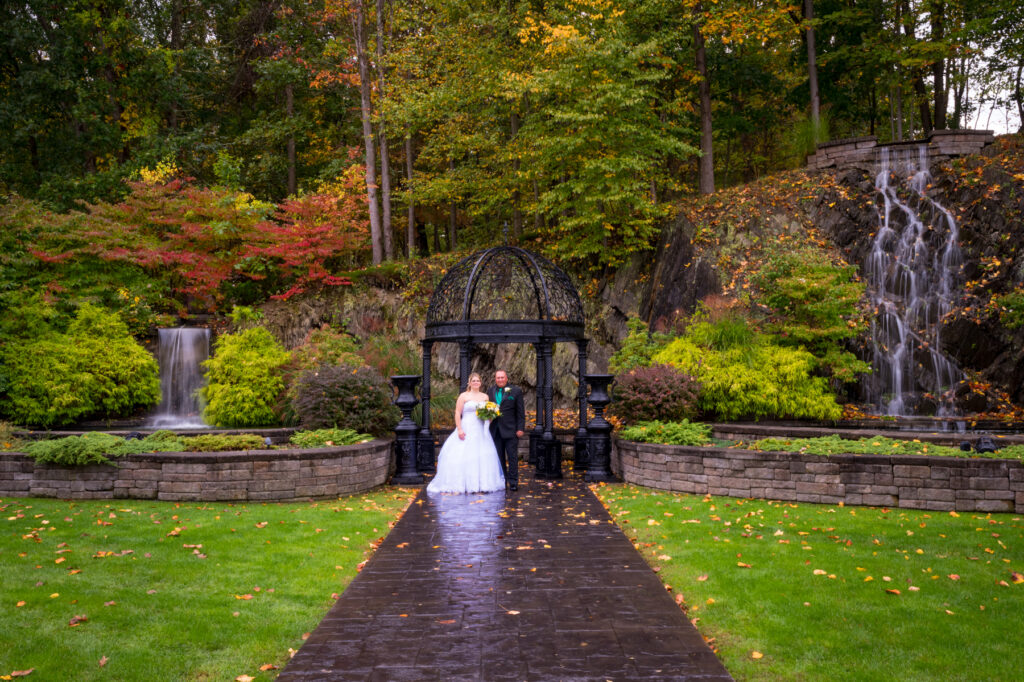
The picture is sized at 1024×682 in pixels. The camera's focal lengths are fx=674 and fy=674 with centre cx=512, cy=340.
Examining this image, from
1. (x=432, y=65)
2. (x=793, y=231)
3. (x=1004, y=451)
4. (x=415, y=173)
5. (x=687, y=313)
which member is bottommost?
(x=1004, y=451)

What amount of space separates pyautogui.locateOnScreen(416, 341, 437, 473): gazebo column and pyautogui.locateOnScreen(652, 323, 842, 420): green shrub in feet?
15.1

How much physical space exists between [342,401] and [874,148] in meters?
14.3

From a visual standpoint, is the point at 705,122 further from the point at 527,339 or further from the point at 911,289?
the point at 527,339

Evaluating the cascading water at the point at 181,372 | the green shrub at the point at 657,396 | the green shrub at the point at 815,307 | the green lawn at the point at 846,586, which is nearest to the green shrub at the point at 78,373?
the cascading water at the point at 181,372

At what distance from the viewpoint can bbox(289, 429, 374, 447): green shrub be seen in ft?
35.0

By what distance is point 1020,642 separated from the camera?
4.36 m

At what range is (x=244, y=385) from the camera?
1423cm

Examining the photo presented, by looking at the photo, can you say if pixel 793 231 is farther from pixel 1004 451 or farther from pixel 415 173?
pixel 415 173

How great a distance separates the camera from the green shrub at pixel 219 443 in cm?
1021

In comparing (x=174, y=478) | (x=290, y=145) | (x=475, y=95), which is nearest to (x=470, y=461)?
(x=174, y=478)

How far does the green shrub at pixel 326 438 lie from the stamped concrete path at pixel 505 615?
11.1ft

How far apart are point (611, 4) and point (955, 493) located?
14.7m

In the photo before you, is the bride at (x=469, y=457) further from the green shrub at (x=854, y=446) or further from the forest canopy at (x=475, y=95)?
the forest canopy at (x=475, y=95)

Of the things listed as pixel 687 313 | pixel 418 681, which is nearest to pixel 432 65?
pixel 687 313
